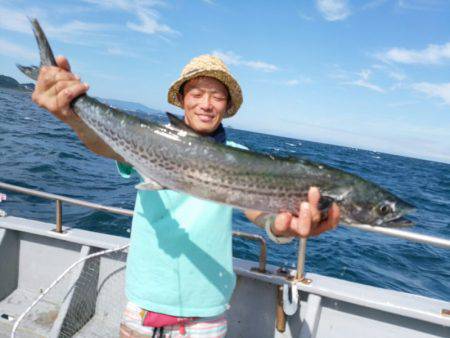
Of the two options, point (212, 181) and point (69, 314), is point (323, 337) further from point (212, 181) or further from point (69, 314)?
point (69, 314)

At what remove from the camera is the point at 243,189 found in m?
3.21

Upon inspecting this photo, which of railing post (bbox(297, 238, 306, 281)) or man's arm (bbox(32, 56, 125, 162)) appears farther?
railing post (bbox(297, 238, 306, 281))

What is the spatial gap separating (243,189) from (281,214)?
15.0 inches

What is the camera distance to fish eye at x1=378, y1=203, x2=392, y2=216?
3.35 meters

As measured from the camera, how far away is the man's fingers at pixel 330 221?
3072 millimetres

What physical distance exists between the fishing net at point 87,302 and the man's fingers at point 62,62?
243cm

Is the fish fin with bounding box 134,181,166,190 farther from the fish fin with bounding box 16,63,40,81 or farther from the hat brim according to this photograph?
the fish fin with bounding box 16,63,40,81

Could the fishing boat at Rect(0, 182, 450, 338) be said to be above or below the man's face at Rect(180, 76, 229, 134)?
below

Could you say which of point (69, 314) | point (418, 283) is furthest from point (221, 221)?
point (418, 283)

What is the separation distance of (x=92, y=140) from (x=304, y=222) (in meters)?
2.00

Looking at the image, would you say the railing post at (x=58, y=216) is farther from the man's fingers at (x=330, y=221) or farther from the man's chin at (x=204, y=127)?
the man's fingers at (x=330, y=221)

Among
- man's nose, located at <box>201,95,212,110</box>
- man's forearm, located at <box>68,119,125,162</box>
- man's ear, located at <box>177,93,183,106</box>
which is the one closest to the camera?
man's nose, located at <box>201,95,212,110</box>

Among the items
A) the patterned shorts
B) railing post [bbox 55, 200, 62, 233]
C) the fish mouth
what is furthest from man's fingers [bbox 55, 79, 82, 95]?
the fish mouth

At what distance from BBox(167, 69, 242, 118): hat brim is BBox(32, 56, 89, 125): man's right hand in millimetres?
817
